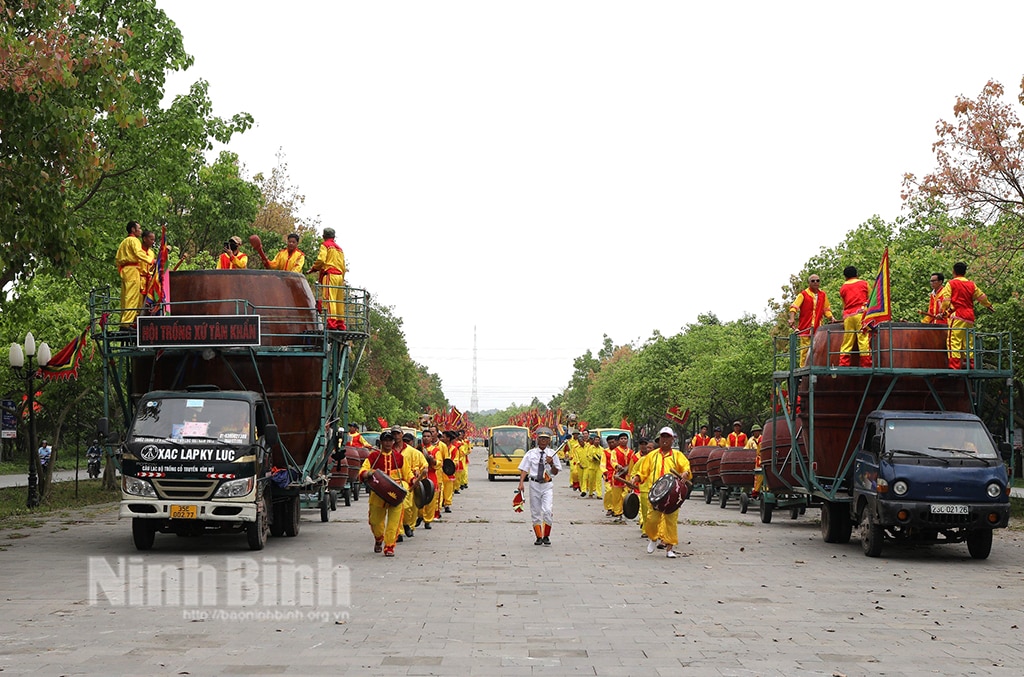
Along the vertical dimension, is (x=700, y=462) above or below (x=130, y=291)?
below

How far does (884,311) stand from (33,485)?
60.4 feet

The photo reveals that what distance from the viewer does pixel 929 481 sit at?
53.4 feet

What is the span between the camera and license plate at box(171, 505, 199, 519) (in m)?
16.2

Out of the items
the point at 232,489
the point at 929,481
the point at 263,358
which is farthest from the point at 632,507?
the point at 263,358

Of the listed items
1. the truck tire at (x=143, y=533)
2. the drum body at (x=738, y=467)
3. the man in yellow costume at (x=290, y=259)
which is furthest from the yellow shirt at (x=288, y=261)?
the drum body at (x=738, y=467)

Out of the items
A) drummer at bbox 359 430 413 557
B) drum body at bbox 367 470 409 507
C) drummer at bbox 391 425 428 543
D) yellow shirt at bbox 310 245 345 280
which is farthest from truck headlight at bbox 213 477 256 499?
yellow shirt at bbox 310 245 345 280

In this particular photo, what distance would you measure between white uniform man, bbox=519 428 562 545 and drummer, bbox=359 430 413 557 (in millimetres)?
2048

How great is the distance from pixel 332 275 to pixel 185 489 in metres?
5.24

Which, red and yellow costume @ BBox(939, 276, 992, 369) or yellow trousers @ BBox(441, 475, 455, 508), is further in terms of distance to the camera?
yellow trousers @ BBox(441, 475, 455, 508)

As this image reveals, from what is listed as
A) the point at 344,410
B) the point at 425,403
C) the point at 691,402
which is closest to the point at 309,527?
the point at 344,410

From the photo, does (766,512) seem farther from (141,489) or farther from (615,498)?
(141,489)

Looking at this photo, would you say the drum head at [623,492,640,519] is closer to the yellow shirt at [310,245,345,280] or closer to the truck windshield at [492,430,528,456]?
the yellow shirt at [310,245,345,280]

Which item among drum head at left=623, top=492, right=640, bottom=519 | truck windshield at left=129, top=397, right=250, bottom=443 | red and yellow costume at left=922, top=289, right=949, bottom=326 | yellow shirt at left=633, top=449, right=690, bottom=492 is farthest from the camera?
red and yellow costume at left=922, top=289, right=949, bottom=326

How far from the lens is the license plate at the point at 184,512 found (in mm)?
16156
